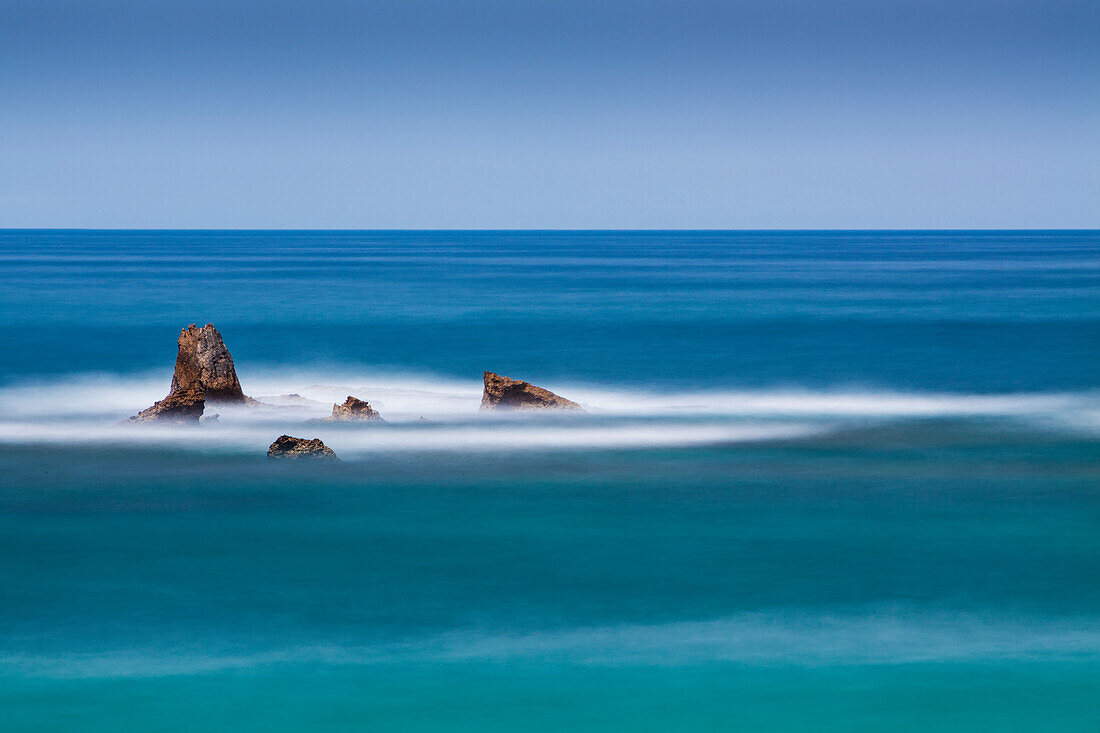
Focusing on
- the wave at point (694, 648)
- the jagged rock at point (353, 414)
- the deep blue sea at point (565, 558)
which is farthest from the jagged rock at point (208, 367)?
the wave at point (694, 648)

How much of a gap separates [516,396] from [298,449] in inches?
194

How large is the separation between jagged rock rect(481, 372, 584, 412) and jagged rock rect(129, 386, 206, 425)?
4.54m

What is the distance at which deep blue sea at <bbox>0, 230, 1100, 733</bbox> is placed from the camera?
31.3ft

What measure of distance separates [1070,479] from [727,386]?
40.1 ft

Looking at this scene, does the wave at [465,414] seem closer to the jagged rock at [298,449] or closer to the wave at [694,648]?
the jagged rock at [298,449]

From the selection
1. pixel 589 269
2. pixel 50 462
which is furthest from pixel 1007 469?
pixel 589 269

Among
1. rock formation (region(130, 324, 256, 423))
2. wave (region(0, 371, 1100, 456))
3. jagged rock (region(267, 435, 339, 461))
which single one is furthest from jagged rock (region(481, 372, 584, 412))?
jagged rock (region(267, 435, 339, 461))

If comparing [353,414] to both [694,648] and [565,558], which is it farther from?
[694,648]

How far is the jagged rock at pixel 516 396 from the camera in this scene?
21.4m

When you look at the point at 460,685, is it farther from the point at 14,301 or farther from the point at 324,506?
the point at 14,301

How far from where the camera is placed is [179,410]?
19.9m

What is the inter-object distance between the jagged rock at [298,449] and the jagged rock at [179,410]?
2838mm

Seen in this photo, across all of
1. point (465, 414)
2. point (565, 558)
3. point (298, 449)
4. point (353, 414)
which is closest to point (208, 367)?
point (353, 414)

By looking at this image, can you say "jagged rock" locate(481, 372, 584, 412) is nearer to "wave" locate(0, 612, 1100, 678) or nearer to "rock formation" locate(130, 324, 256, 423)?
"rock formation" locate(130, 324, 256, 423)
